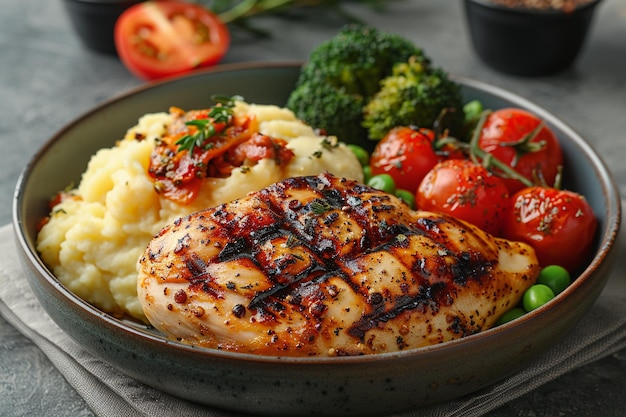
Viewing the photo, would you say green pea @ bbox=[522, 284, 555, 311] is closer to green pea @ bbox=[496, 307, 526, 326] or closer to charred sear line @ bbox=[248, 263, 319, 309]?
green pea @ bbox=[496, 307, 526, 326]

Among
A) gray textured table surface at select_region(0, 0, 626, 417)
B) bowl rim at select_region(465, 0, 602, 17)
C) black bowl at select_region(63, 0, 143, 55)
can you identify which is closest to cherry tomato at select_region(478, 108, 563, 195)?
gray textured table surface at select_region(0, 0, 626, 417)

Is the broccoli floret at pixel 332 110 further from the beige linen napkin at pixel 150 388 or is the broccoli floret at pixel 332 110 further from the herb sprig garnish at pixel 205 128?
the beige linen napkin at pixel 150 388

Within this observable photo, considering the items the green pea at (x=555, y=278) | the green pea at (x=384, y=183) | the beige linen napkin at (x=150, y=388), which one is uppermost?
the green pea at (x=384, y=183)

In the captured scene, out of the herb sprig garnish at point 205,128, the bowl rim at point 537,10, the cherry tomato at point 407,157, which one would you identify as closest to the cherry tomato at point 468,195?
the cherry tomato at point 407,157

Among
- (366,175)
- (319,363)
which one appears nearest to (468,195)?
(366,175)

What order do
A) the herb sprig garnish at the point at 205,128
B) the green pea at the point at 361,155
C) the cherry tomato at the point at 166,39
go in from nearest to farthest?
the herb sprig garnish at the point at 205,128, the green pea at the point at 361,155, the cherry tomato at the point at 166,39

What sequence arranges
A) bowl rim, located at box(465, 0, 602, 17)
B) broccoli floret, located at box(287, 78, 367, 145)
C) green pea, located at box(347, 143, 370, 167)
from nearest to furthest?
green pea, located at box(347, 143, 370, 167), broccoli floret, located at box(287, 78, 367, 145), bowl rim, located at box(465, 0, 602, 17)

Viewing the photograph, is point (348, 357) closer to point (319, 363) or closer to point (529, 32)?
point (319, 363)
